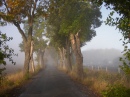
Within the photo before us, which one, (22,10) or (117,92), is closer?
(117,92)

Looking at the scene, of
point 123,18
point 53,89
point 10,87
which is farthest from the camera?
point 10,87

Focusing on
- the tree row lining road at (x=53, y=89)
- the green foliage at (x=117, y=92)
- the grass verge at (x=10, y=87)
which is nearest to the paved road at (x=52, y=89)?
the tree row lining road at (x=53, y=89)

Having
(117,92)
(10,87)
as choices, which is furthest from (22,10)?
(117,92)

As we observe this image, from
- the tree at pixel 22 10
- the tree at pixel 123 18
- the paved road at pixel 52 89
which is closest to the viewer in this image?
the tree at pixel 123 18

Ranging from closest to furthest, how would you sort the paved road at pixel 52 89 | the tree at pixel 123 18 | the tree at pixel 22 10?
the tree at pixel 123 18
the paved road at pixel 52 89
the tree at pixel 22 10

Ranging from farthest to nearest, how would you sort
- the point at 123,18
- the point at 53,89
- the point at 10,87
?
the point at 10,87, the point at 53,89, the point at 123,18

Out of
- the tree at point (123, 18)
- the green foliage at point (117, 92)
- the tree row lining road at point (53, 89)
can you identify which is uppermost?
the tree at point (123, 18)

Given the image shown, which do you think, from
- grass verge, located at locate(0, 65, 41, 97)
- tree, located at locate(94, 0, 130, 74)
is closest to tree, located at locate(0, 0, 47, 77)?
grass verge, located at locate(0, 65, 41, 97)

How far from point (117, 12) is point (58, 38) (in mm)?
25867

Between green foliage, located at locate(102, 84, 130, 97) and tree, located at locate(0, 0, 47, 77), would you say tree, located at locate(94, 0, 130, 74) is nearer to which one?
green foliage, located at locate(102, 84, 130, 97)

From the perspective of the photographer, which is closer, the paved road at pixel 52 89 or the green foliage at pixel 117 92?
the green foliage at pixel 117 92

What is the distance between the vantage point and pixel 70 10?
21.0m

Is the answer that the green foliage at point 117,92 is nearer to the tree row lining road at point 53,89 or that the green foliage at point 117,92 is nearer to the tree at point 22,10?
the tree row lining road at point 53,89

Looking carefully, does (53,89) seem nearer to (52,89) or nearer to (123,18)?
(52,89)
